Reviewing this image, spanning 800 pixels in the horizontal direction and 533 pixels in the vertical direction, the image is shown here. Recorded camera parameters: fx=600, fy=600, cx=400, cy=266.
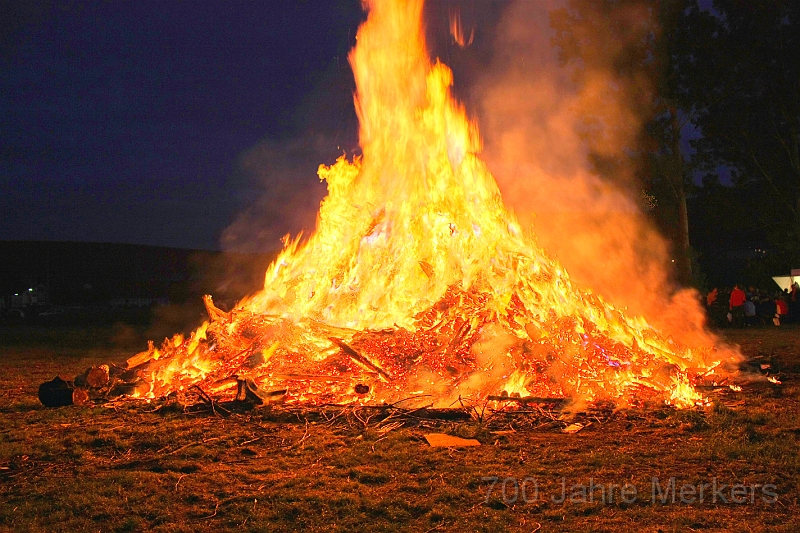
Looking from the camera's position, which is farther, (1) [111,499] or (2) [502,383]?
(2) [502,383]

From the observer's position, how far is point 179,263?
64.7 meters

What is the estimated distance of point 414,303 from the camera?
10.3m

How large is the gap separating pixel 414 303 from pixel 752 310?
14.4 meters

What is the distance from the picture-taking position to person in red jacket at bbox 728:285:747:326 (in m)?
19.3

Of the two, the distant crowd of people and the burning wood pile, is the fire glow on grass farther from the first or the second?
the distant crowd of people

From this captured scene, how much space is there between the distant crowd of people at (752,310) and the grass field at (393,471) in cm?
1221

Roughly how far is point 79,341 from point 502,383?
15802mm

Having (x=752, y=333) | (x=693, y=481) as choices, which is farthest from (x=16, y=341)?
(x=752, y=333)

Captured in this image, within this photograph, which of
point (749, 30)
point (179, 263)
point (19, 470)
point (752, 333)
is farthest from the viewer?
point (179, 263)

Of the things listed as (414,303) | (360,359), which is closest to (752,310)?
(414,303)

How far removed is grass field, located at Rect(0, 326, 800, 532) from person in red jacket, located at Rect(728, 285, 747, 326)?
39.5 ft

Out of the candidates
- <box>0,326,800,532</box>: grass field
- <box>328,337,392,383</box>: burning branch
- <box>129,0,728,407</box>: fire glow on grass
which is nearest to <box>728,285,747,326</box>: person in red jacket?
<box>129,0,728,407</box>: fire glow on grass

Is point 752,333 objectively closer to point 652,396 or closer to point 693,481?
point 652,396

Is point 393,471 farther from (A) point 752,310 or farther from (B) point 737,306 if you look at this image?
(A) point 752,310
